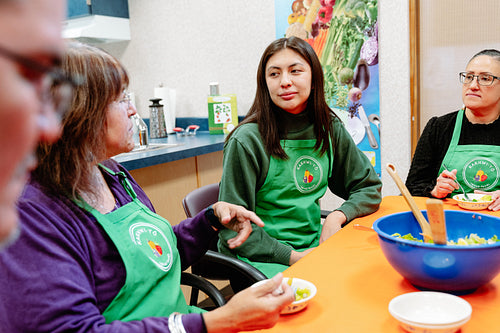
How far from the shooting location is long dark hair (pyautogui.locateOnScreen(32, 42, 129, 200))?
0.91m

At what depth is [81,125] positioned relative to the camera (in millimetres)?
936

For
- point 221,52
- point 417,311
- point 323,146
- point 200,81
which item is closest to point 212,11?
point 221,52

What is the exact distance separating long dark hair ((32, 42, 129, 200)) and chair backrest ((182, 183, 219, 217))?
0.71 meters

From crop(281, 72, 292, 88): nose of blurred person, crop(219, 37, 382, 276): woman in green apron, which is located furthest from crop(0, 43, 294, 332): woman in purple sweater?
crop(281, 72, 292, 88): nose of blurred person

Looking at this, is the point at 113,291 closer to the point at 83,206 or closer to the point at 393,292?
the point at 83,206

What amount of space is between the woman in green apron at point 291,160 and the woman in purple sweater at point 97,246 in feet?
1.24

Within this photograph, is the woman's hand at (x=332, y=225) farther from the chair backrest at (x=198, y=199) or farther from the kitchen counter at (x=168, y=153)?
the kitchen counter at (x=168, y=153)

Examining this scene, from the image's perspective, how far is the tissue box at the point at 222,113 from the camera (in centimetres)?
320

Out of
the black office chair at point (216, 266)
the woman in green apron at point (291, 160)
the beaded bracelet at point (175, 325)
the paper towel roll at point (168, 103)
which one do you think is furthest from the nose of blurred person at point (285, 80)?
the paper towel roll at point (168, 103)

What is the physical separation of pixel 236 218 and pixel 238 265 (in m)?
0.17

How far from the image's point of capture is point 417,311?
82cm

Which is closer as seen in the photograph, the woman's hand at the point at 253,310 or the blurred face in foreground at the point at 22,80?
the blurred face in foreground at the point at 22,80

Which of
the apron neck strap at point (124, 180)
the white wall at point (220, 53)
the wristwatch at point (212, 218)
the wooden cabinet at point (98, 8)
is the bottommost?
the wristwatch at point (212, 218)

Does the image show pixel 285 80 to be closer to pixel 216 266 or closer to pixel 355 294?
pixel 216 266
